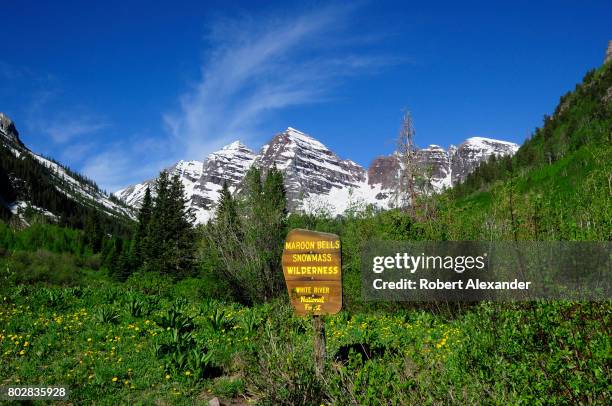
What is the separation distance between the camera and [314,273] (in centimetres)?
728

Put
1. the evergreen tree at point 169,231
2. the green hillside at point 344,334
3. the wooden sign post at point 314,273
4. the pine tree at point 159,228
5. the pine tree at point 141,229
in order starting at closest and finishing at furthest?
the green hillside at point 344,334 < the wooden sign post at point 314,273 < the evergreen tree at point 169,231 < the pine tree at point 159,228 < the pine tree at point 141,229

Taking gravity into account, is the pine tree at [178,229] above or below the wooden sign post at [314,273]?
above

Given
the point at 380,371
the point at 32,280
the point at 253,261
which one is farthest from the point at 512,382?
the point at 32,280

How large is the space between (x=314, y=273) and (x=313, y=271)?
4 centimetres

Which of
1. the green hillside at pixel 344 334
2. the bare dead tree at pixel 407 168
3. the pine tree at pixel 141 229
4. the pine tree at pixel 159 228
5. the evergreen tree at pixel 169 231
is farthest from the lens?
the pine tree at pixel 141 229

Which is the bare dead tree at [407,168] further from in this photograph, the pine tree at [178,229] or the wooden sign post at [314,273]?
the pine tree at [178,229]

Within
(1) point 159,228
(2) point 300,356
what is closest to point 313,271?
(2) point 300,356

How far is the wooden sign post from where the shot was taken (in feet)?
23.5

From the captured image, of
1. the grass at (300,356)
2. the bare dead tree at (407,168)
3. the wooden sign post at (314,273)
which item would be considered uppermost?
the bare dead tree at (407,168)

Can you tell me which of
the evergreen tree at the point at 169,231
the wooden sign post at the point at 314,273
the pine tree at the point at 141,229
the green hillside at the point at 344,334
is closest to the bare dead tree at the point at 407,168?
the green hillside at the point at 344,334

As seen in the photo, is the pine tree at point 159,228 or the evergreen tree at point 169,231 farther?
the pine tree at point 159,228

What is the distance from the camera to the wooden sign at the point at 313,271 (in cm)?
717

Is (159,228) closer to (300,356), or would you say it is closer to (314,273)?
(314,273)

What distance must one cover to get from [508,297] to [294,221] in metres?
22.8
